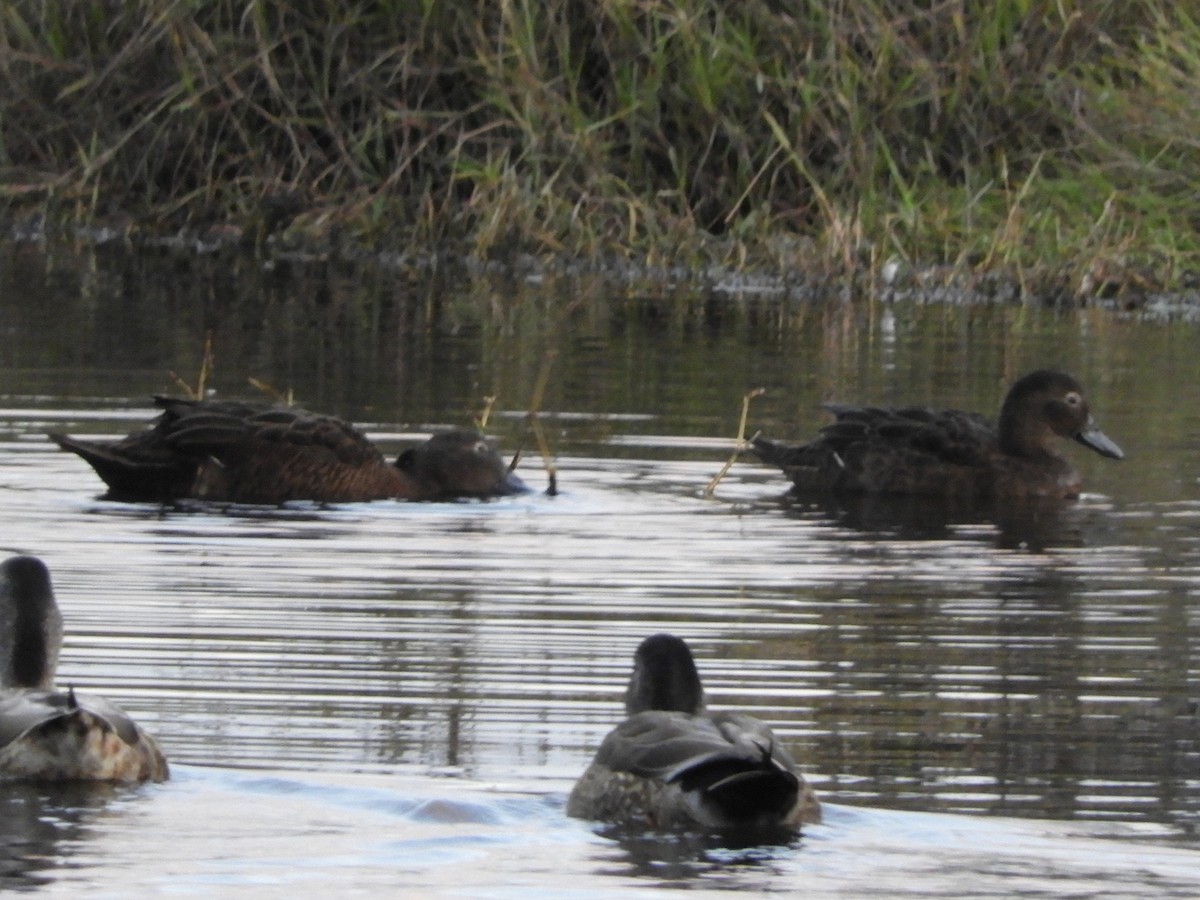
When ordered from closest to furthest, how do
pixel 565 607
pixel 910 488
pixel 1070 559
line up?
pixel 565 607 → pixel 1070 559 → pixel 910 488

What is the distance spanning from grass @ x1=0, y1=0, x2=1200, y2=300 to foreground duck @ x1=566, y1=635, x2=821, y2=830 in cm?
1329

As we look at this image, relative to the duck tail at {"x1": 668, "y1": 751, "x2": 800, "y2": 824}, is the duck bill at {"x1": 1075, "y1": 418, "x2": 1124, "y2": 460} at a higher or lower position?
higher

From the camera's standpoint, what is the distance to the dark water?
5.46 meters

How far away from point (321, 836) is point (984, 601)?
3.50m

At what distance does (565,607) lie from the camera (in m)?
8.18

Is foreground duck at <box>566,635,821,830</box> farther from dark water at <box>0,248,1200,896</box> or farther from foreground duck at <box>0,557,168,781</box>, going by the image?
foreground duck at <box>0,557,168,781</box>

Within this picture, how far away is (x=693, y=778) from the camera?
17.9 ft

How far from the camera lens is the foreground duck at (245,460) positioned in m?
10.4

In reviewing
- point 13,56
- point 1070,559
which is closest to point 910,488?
point 1070,559

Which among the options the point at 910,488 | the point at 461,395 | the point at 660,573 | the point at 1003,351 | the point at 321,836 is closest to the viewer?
the point at 321,836

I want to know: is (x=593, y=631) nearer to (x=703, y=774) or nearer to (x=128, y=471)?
(x=703, y=774)

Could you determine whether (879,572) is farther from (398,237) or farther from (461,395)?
(398,237)

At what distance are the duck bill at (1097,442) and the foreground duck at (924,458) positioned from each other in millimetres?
212

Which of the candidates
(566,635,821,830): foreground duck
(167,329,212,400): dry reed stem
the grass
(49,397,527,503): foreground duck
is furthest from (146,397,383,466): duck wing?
the grass
